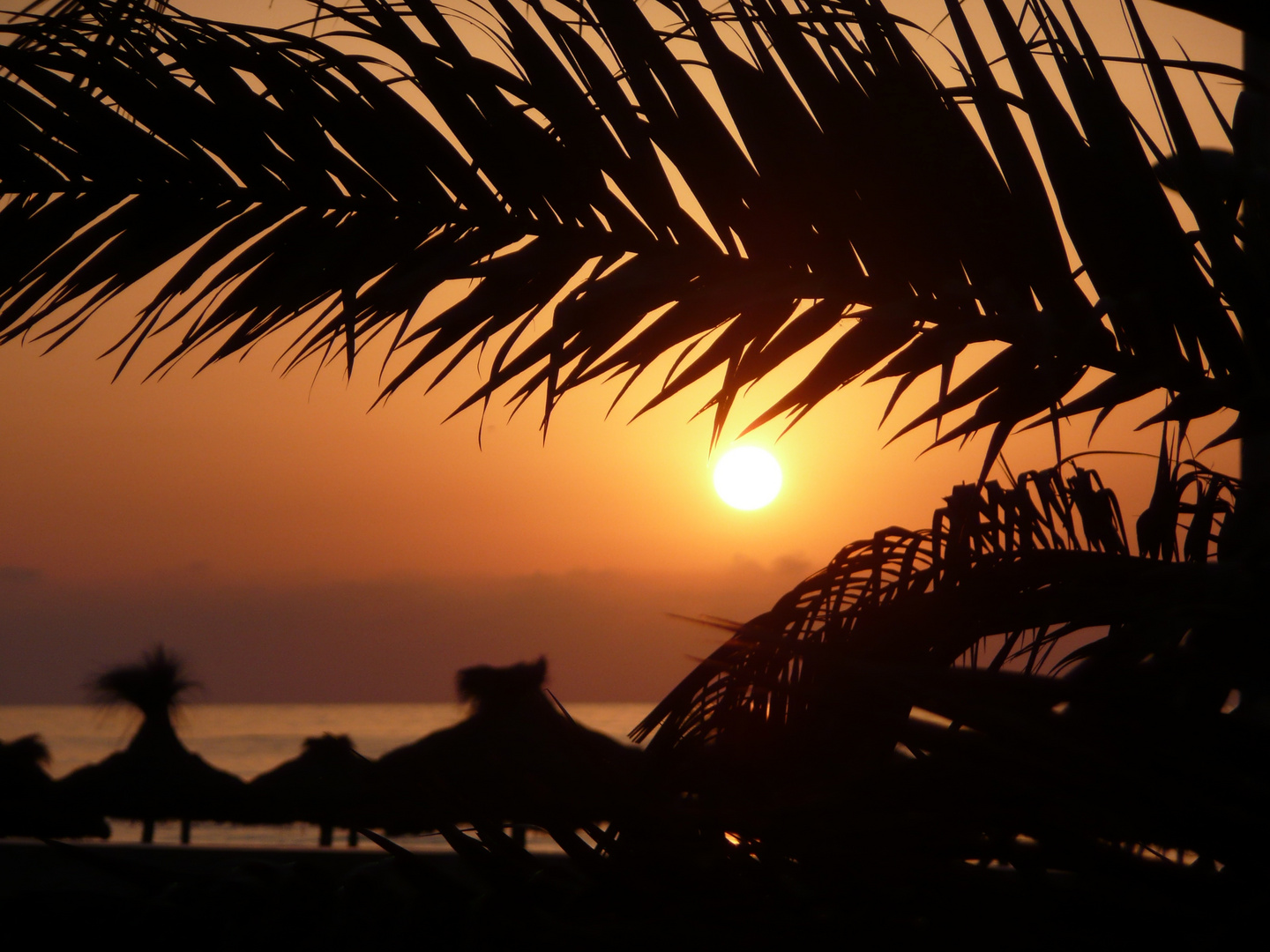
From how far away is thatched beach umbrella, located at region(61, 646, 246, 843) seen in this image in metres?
15.0

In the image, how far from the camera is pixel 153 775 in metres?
15.2

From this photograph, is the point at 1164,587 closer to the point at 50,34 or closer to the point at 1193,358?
the point at 1193,358

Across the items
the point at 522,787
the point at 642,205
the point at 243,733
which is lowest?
the point at 243,733

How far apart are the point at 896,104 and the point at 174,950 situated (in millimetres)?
1617

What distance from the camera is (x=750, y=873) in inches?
26.8

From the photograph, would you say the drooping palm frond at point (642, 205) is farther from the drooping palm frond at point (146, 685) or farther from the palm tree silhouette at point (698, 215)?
the drooping palm frond at point (146, 685)

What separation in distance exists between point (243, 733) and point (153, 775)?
150 ft

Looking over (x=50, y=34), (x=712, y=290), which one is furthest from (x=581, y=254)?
(x=50, y=34)

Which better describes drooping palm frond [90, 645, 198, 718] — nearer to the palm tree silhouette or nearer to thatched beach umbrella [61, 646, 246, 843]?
thatched beach umbrella [61, 646, 246, 843]

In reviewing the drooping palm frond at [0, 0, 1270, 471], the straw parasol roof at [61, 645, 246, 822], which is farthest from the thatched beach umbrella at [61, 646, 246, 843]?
the drooping palm frond at [0, 0, 1270, 471]

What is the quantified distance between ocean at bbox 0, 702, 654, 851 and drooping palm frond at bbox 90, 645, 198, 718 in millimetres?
232

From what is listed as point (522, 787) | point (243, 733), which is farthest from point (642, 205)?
point (243, 733)

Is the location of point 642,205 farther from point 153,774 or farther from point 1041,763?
point 153,774

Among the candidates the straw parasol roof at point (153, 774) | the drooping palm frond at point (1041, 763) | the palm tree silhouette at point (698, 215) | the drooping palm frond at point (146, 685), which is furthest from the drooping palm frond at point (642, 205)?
the drooping palm frond at point (146, 685)
